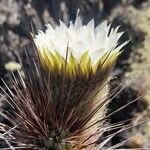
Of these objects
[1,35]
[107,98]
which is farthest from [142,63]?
[107,98]

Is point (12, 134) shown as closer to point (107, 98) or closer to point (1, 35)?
point (107, 98)

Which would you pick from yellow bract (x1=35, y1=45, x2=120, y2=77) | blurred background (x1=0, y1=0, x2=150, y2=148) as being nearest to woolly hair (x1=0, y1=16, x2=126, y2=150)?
yellow bract (x1=35, y1=45, x2=120, y2=77)

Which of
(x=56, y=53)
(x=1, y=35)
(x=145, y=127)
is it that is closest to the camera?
(x=56, y=53)

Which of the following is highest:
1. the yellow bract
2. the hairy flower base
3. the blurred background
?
the blurred background

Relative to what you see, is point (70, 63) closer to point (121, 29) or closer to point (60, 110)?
point (60, 110)

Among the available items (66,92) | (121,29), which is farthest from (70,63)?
(121,29)

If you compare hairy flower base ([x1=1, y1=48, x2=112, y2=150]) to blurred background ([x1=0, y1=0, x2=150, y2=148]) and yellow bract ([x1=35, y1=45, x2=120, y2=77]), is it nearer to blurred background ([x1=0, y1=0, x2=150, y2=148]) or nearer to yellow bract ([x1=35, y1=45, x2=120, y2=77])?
yellow bract ([x1=35, y1=45, x2=120, y2=77])

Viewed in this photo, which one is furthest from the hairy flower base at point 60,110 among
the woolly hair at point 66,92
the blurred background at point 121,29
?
the blurred background at point 121,29
